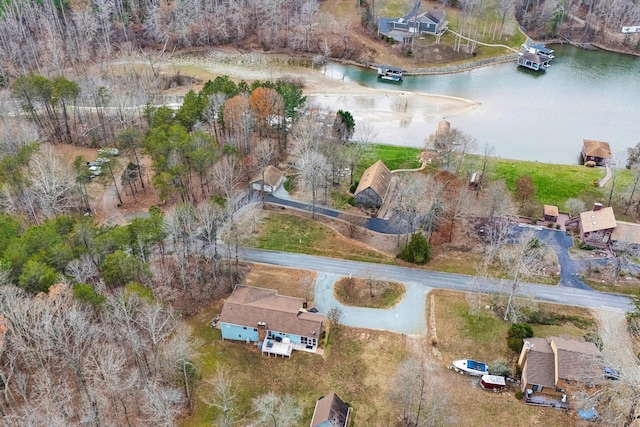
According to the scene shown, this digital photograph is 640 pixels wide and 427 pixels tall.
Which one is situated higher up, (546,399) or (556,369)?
(556,369)

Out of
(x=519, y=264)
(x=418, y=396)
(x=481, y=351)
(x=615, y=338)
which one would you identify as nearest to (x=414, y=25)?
(x=519, y=264)

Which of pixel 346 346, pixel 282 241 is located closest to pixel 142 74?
pixel 282 241

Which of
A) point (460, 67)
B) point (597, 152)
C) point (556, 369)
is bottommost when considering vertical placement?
point (556, 369)

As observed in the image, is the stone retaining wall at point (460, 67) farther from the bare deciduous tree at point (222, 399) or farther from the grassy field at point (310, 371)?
the bare deciduous tree at point (222, 399)

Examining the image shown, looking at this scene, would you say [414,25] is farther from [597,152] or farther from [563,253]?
[563,253]

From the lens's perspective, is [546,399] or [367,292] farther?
[367,292]

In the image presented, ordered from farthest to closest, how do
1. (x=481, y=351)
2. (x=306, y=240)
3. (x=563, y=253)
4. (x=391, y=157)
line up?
(x=391, y=157), (x=306, y=240), (x=563, y=253), (x=481, y=351)

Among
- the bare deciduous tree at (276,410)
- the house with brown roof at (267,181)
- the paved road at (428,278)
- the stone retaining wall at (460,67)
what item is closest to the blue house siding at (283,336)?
the bare deciduous tree at (276,410)

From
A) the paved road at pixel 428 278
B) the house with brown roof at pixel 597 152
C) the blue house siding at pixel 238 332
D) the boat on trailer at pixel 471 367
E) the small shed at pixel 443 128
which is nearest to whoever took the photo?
the boat on trailer at pixel 471 367

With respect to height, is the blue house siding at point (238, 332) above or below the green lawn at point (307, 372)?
above
